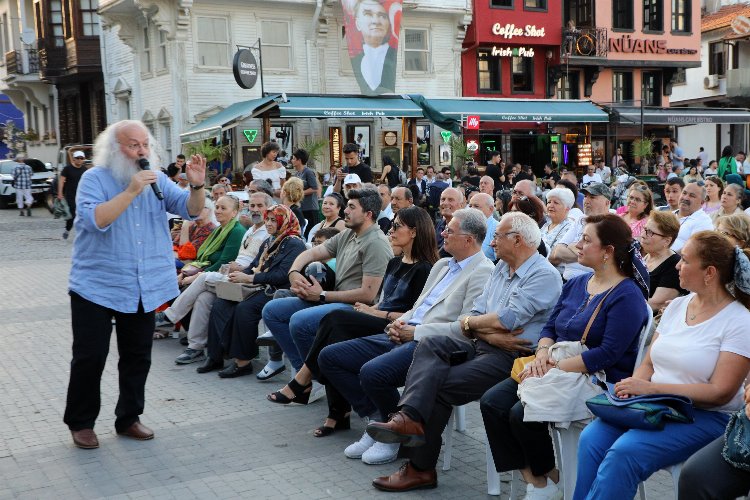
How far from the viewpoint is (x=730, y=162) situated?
18.3m

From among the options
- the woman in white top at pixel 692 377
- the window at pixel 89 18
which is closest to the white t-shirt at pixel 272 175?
the woman in white top at pixel 692 377

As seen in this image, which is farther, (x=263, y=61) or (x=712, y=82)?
(x=712, y=82)

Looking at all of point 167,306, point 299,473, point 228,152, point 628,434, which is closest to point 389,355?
point 299,473

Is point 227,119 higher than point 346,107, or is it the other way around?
point 346,107

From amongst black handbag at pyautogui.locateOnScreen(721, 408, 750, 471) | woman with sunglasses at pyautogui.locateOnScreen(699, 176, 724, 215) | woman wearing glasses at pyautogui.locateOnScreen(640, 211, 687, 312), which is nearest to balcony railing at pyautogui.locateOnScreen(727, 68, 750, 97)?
woman with sunglasses at pyautogui.locateOnScreen(699, 176, 724, 215)

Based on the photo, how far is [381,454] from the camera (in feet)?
17.4

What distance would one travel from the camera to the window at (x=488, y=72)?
30.6 metres

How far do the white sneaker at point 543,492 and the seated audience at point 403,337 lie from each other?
3.73 feet

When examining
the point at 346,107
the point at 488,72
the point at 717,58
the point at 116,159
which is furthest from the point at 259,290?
the point at 717,58

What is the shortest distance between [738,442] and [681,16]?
35643 mm

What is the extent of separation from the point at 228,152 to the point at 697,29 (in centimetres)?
2226

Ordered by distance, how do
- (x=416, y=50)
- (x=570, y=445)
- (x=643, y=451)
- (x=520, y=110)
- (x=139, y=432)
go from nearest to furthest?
(x=643, y=451) → (x=570, y=445) → (x=139, y=432) → (x=520, y=110) → (x=416, y=50)

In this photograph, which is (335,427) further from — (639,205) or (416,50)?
(416,50)

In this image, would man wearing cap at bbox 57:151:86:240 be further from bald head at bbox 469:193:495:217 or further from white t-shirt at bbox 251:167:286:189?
bald head at bbox 469:193:495:217
